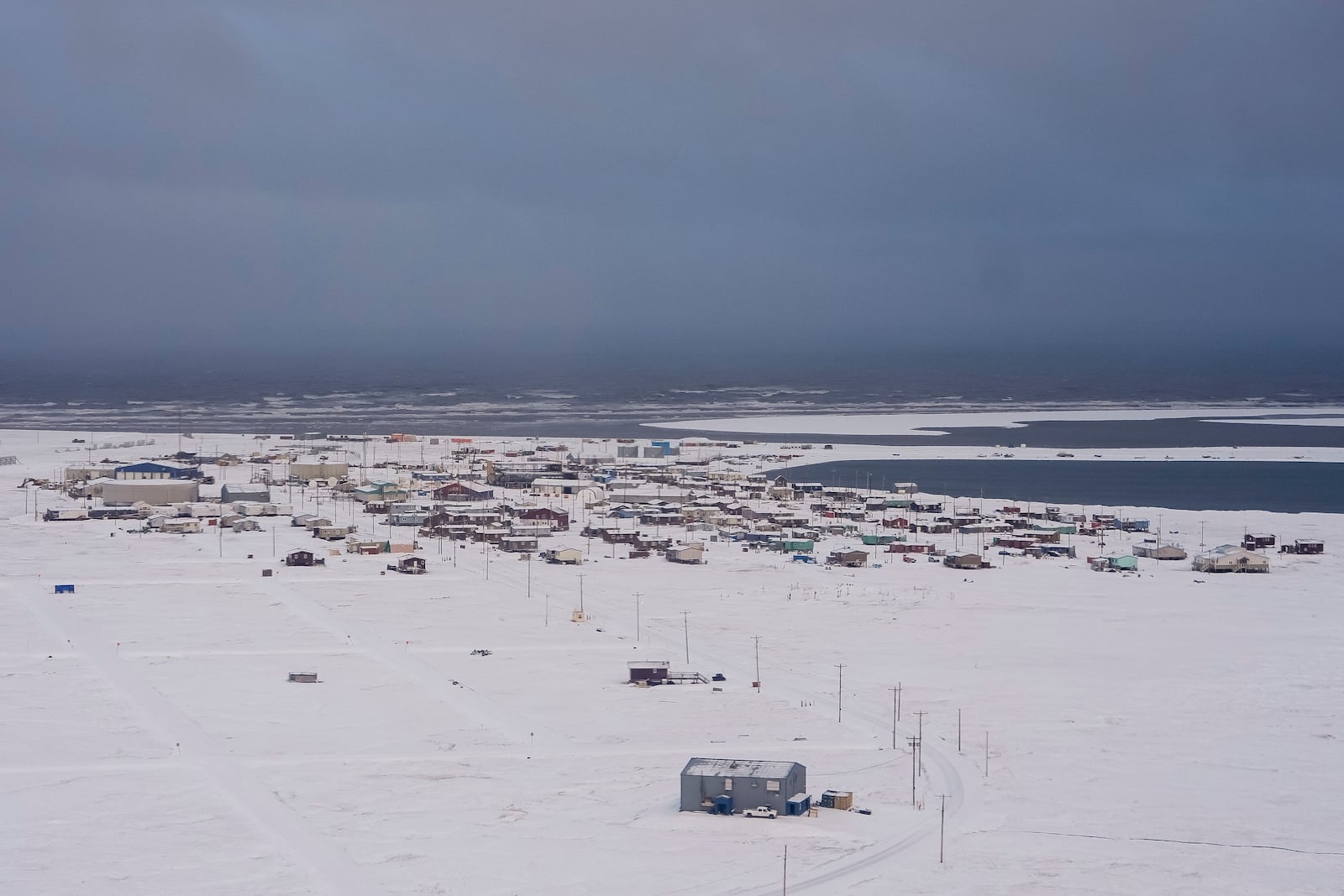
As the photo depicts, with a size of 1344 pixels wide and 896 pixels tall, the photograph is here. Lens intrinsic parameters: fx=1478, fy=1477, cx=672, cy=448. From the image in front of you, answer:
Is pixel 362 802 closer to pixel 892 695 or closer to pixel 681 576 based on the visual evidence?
pixel 892 695

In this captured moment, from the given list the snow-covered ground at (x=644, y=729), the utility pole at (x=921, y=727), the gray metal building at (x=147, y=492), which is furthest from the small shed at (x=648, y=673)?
the gray metal building at (x=147, y=492)

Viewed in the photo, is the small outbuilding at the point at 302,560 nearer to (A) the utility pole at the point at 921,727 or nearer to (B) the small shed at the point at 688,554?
(B) the small shed at the point at 688,554

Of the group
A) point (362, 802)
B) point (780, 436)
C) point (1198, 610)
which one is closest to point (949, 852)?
point (362, 802)

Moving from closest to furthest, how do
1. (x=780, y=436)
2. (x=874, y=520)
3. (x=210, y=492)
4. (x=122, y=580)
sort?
1. (x=122, y=580)
2. (x=874, y=520)
3. (x=210, y=492)
4. (x=780, y=436)

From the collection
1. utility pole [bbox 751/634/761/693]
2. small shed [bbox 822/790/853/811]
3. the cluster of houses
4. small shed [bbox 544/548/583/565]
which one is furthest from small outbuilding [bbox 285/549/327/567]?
small shed [bbox 822/790/853/811]

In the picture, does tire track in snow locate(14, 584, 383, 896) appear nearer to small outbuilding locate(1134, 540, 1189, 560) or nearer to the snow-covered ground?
the snow-covered ground

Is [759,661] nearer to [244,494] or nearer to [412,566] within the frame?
[412,566]
